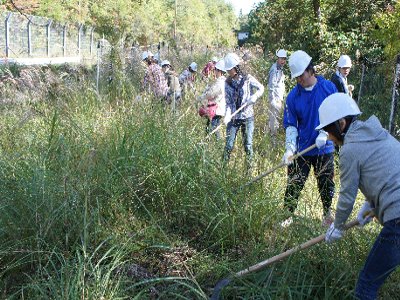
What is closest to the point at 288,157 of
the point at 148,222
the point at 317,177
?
the point at 317,177

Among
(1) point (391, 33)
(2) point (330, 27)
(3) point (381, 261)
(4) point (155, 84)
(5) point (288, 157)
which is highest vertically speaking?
(2) point (330, 27)

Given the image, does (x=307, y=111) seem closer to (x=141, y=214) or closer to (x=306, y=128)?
(x=306, y=128)

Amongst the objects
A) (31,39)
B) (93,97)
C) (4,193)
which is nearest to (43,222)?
(4,193)

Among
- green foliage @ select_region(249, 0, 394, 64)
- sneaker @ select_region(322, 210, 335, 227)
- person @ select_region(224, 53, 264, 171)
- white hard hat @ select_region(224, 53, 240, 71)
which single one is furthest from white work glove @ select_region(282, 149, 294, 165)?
green foliage @ select_region(249, 0, 394, 64)

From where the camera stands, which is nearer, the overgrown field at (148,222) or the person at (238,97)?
Result: the overgrown field at (148,222)

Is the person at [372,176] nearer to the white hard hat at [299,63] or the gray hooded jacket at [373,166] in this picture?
the gray hooded jacket at [373,166]

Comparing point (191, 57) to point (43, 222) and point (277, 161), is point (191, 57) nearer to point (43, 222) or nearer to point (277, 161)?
point (277, 161)

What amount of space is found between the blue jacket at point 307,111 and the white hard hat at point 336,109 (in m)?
1.22

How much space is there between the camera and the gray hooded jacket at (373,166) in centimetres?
231

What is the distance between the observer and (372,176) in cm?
234

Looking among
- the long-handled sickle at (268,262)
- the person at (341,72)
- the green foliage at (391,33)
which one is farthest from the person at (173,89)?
the green foliage at (391,33)

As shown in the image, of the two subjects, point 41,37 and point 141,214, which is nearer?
point 141,214

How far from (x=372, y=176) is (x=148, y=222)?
165 cm

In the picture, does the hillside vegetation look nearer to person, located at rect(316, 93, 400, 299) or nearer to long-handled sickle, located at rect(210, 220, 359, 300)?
long-handled sickle, located at rect(210, 220, 359, 300)
